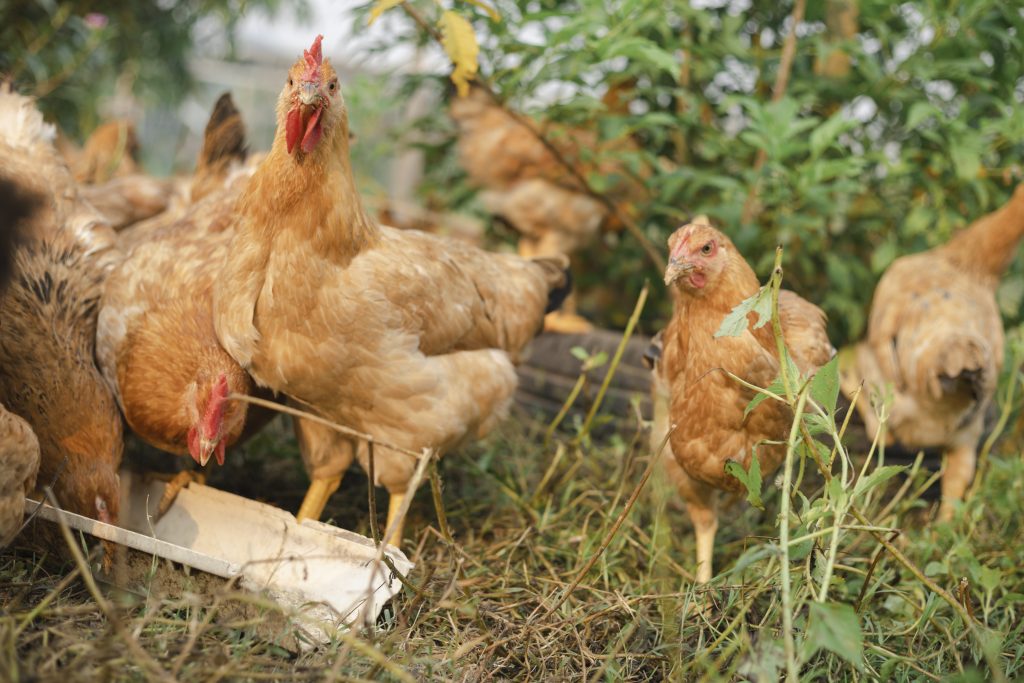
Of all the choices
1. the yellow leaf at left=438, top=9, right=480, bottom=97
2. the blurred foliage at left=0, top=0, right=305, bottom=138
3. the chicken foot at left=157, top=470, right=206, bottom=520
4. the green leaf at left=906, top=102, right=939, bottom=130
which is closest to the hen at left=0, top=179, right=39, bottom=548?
the chicken foot at left=157, top=470, right=206, bottom=520

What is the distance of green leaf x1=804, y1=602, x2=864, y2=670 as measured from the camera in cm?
138

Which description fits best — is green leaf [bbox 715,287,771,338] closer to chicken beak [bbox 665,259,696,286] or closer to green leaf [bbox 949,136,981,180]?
chicken beak [bbox 665,259,696,286]

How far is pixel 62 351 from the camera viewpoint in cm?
231

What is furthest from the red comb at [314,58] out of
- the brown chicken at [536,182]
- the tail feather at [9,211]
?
the brown chicken at [536,182]

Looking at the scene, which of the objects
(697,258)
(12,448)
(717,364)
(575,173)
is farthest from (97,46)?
(717,364)

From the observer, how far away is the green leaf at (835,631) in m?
1.38

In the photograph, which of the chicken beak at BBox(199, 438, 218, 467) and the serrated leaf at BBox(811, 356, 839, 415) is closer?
the serrated leaf at BBox(811, 356, 839, 415)

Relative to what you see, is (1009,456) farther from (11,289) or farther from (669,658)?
(11,289)

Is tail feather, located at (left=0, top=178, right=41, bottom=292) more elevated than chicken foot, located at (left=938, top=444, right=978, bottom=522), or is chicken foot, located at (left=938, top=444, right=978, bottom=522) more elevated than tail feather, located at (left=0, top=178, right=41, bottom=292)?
tail feather, located at (left=0, top=178, right=41, bottom=292)

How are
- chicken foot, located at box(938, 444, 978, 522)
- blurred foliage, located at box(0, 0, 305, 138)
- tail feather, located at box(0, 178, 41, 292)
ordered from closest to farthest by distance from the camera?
1. tail feather, located at box(0, 178, 41, 292)
2. chicken foot, located at box(938, 444, 978, 522)
3. blurred foliage, located at box(0, 0, 305, 138)

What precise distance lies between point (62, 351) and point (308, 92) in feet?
3.35

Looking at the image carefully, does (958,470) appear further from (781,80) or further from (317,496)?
(317,496)

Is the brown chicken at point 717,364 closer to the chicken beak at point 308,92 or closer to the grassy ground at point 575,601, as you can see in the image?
the grassy ground at point 575,601

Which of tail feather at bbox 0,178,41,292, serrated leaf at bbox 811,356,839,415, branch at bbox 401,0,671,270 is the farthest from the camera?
branch at bbox 401,0,671,270
